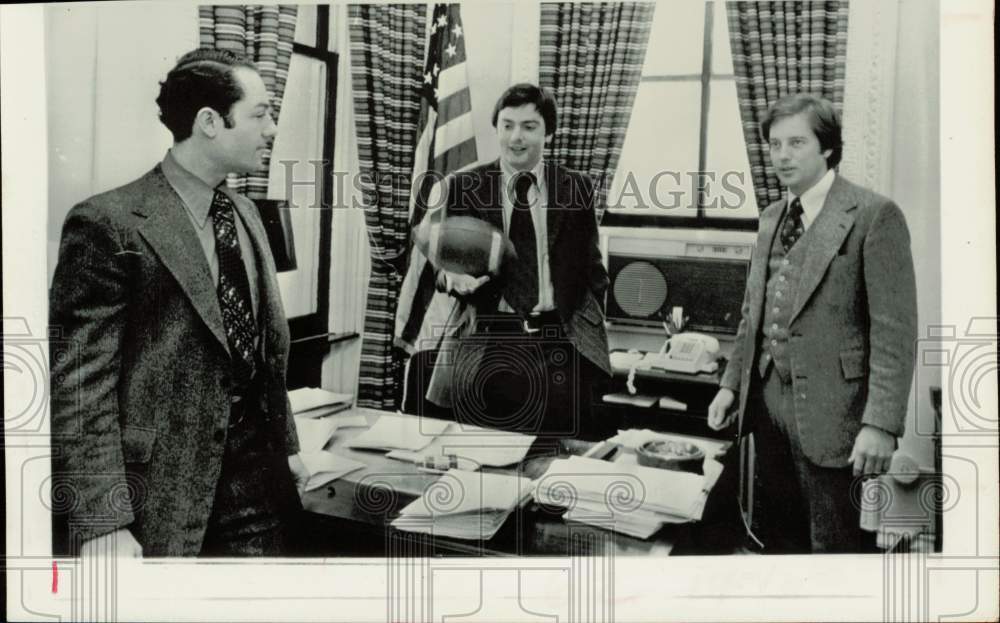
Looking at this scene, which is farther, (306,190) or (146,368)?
(306,190)

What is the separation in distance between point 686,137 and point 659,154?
0.33 feet

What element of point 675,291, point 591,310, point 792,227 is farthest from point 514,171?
point 792,227

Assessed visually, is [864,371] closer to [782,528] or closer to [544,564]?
[782,528]

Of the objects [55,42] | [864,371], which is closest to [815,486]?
[864,371]

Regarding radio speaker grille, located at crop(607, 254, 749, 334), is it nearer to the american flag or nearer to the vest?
the vest

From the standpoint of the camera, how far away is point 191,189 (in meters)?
2.65

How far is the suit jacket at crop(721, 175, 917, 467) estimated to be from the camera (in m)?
2.63

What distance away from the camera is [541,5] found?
277 cm

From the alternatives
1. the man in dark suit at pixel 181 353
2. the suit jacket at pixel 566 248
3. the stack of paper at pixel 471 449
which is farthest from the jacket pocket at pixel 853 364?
the man in dark suit at pixel 181 353

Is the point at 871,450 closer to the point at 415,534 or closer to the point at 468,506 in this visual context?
the point at 468,506

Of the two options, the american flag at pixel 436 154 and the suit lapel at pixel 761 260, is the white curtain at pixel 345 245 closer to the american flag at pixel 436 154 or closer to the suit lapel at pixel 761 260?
the american flag at pixel 436 154

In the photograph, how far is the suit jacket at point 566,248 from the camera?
275cm

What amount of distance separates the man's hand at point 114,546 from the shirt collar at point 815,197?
7.72 ft

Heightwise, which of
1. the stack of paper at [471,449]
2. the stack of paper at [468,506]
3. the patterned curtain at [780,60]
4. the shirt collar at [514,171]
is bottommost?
the stack of paper at [468,506]
